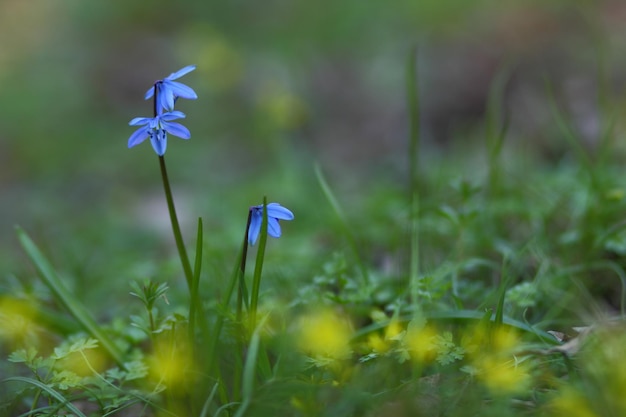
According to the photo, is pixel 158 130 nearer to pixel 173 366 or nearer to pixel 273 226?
pixel 273 226

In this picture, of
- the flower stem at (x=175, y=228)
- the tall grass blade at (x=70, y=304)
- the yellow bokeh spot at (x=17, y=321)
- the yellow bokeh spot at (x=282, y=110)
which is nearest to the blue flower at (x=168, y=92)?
the flower stem at (x=175, y=228)

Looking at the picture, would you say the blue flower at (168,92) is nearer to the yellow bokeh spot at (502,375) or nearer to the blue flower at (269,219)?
the blue flower at (269,219)

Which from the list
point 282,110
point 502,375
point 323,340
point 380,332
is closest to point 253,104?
point 282,110

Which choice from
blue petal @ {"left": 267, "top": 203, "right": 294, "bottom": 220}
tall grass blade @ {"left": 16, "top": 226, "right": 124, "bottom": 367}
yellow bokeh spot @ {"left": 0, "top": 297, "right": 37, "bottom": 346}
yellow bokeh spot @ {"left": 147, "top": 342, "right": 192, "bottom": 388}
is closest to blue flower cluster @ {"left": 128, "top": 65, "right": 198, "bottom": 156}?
blue petal @ {"left": 267, "top": 203, "right": 294, "bottom": 220}

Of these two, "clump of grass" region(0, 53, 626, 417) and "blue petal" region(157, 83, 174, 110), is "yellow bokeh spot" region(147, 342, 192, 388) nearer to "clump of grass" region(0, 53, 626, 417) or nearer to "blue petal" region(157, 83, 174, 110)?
"clump of grass" region(0, 53, 626, 417)

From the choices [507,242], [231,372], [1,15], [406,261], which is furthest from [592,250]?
[1,15]

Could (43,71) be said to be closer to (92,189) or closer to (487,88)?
(92,189)
